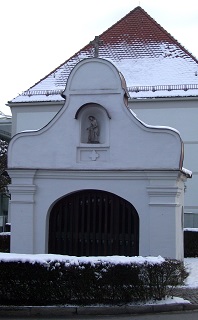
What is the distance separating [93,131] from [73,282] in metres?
5.27

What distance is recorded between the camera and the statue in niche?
15320mm

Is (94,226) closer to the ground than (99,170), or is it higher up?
closer to the ground

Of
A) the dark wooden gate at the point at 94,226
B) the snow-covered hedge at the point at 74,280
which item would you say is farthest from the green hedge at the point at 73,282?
the dark wooden gate at the point at 94,226

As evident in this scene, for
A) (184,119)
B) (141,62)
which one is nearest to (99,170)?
(184,119)

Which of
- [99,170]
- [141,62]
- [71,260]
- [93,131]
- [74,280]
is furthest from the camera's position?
[141,62]

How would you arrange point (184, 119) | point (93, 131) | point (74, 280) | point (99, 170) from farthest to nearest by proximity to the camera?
point (184, 119)
point (93, 131)
point (99, 170)
point (74, 280)

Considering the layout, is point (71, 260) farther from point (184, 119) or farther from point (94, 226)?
point (184, 119)

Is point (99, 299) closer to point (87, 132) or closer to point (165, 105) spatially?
point (87, 132)

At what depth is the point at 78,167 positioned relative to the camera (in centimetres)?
1504

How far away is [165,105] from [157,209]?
1636 cm

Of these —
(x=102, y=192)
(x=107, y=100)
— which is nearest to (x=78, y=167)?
(x=102, y=192)

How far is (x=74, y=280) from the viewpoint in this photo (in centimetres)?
1108

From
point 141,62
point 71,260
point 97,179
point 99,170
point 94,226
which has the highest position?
point 141,62

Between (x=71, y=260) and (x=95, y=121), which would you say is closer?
(x=71, y=260)
